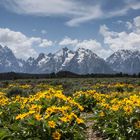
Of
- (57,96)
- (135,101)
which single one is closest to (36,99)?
(57,96)

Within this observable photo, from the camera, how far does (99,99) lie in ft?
50.9

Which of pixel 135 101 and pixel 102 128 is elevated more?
pixel 135 101

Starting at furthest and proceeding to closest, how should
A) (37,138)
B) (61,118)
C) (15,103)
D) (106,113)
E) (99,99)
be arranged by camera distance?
1. (99,99)
2. (15,103)
3. (106,113)
4. (61,118)
5. (37,138)

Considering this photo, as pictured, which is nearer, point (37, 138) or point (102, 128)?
point (37, 138)

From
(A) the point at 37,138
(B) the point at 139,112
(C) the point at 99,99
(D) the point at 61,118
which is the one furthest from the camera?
(C) the point at 99,99

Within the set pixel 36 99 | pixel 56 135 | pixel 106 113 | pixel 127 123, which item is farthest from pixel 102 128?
pixel 56 135

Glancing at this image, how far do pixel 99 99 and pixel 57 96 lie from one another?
4690 millimetres

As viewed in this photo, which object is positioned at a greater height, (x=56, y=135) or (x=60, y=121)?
(x=60, y=121)

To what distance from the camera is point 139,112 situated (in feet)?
30.1

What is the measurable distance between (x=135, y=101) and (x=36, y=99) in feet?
9.21

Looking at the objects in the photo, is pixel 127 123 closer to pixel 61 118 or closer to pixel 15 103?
pixel 61 118

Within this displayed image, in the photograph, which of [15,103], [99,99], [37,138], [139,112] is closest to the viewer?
[37,138]

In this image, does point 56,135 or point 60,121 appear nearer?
point 56,135

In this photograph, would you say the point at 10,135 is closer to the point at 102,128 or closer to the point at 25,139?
the point at 25,139
